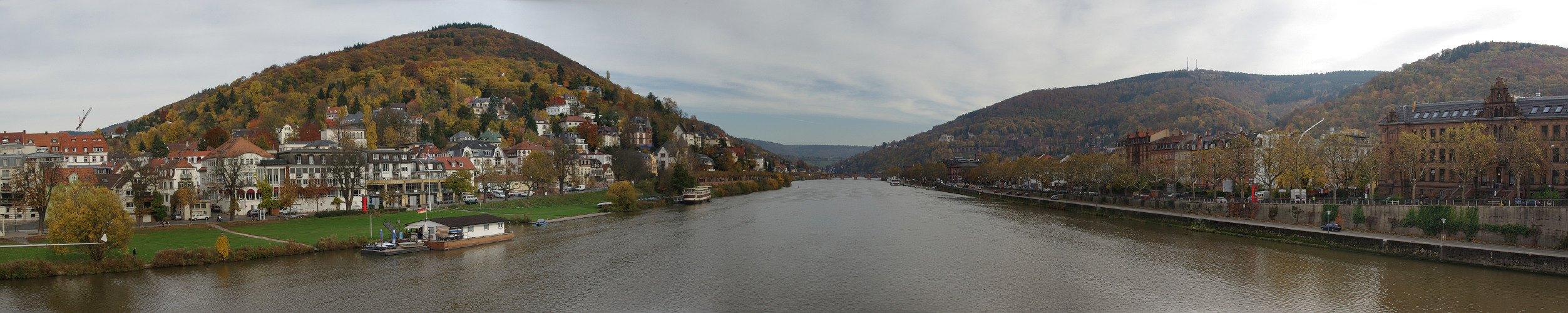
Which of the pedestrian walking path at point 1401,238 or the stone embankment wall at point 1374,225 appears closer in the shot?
the stone embankment wall at point 1374,225

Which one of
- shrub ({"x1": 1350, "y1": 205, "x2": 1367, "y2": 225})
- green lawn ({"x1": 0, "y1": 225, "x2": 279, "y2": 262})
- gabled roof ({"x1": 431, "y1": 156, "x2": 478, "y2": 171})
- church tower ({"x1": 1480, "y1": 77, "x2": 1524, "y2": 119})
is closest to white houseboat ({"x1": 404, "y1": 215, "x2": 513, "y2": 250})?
green lawn ({"x1": 0, "y1": 225, "x2": 279, "y2": 262})

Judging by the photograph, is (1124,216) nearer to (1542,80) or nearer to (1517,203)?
(1517,203)

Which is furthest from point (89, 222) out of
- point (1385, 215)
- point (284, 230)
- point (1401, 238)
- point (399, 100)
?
point (399, 100)

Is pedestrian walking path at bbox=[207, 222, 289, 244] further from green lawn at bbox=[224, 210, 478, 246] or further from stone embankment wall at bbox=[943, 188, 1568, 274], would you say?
stone embankment wall at bbox=[943, 188, 1568, 274]

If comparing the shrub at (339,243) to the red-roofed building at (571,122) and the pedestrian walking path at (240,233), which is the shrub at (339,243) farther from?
the red-roofed building at (571,122)

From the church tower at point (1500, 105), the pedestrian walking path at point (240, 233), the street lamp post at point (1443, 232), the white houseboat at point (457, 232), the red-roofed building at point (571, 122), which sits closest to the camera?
the street lamp post at point (1443, 232)

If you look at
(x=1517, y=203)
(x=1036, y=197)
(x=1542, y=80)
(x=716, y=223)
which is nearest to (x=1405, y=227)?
(x=1517, y=203)

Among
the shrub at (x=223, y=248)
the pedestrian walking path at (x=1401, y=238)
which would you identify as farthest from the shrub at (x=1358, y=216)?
the shrub at (x=223, y=248)
